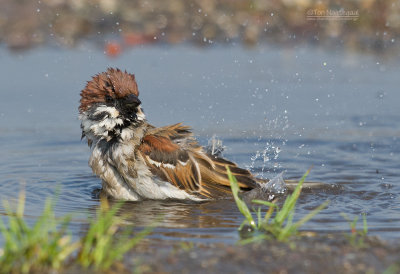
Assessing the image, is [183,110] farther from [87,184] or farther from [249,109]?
[87,184]

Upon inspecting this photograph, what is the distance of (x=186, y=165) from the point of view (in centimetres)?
693

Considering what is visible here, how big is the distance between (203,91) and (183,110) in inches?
32.7

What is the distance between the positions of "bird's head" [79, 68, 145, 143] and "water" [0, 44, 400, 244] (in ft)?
2.25

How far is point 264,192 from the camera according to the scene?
711 cm

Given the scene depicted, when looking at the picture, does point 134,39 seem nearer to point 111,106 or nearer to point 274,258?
point 111,106

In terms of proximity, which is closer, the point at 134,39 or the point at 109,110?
the point at 109,110

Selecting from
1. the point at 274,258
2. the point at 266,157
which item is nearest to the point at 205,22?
the point at 266,157

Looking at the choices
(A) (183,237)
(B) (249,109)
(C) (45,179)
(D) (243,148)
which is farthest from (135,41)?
(A) (183,237)

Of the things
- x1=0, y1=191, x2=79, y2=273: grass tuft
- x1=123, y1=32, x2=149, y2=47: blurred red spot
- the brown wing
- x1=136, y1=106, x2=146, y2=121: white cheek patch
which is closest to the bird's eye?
x1=136, y1=106, x2=146, y2=121: white cheek patch

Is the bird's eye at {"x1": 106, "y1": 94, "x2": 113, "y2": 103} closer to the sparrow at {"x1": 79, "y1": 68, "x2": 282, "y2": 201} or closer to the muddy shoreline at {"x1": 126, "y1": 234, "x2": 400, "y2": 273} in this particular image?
the sparrow at {"x1": 79, "y1": 68, "x2": 282, "y2": 201}

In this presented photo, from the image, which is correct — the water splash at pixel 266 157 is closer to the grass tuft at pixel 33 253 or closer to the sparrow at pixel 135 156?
the sparrow at pixel 135 156

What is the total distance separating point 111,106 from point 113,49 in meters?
6.04

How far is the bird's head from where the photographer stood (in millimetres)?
6812

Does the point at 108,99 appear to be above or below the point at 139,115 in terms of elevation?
above
